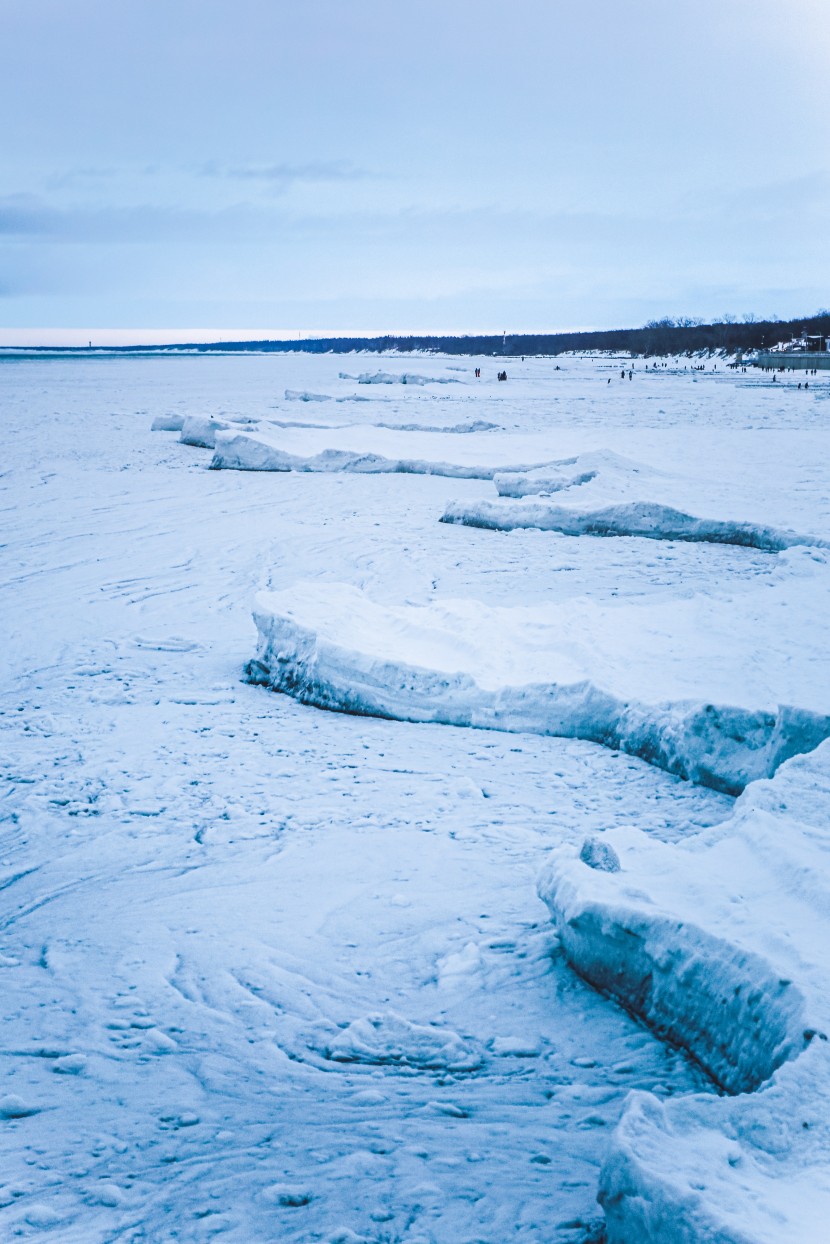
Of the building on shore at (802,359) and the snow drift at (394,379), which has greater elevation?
the building on shore at (802,359)

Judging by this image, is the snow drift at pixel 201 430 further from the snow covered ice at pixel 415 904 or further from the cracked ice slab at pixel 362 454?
the snow covered ice at pixel 415 904

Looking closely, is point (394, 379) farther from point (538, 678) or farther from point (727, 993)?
point (727, 993)

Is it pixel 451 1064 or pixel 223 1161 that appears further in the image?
pixel 451 1064

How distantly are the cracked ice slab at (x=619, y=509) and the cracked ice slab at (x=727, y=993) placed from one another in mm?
5539

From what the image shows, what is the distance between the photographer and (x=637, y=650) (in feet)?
17.4

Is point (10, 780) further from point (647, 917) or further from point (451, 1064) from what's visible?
point (647, 917)

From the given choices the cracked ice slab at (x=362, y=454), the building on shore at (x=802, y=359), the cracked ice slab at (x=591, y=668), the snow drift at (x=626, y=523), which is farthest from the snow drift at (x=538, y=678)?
the building on shore at (x=802, y=359)

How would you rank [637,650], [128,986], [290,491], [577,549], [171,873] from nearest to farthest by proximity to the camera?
[128,986]
[171,873]
[637,650]
[577,549]
[290,491]

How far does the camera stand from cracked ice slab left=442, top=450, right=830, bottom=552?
8789mm

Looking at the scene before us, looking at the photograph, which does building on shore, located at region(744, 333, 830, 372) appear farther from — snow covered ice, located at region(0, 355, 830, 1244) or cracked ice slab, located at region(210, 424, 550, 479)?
snow covered ice, located at region(0, 355, 830, 1244)

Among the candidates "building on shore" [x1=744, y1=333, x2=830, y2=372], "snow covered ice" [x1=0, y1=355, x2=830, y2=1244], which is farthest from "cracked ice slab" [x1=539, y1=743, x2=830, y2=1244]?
"building on shore" [x1=744, y1=333, x2=830, y2=372]

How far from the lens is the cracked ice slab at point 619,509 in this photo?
879cm

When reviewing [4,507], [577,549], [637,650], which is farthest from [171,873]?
[4,507]

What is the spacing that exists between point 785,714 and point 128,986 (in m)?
2.67
